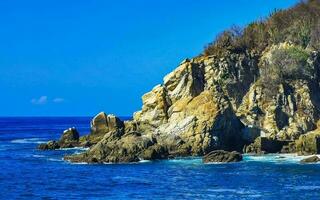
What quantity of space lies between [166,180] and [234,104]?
43609mm

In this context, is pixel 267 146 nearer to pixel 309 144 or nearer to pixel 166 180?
pixel 309 144

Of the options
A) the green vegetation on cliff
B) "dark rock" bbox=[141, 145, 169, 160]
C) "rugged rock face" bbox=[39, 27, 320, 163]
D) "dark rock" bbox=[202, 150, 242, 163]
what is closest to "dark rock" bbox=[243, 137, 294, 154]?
"rugged rock face" bbox=[39, 27, 320, 163]

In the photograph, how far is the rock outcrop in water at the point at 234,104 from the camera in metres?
85.0

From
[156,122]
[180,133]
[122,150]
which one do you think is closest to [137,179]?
[122,150]

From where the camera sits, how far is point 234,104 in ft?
347

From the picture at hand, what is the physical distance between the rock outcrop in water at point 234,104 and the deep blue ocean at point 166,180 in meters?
4.23

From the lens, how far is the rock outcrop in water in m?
85.0

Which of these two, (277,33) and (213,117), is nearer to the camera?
(213,117)

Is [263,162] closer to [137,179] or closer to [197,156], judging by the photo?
[197,156]

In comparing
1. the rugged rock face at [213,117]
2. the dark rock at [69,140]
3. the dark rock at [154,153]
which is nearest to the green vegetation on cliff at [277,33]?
the rugged rock face at [213,117]

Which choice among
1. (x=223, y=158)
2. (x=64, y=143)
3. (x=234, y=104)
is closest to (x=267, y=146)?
(x=223, y=158)

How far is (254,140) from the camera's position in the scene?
295 ft

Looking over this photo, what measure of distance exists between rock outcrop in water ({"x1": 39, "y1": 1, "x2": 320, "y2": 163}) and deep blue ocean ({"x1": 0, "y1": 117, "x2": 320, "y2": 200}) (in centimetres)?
423

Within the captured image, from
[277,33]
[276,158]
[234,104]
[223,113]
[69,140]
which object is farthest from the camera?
[277,33]
